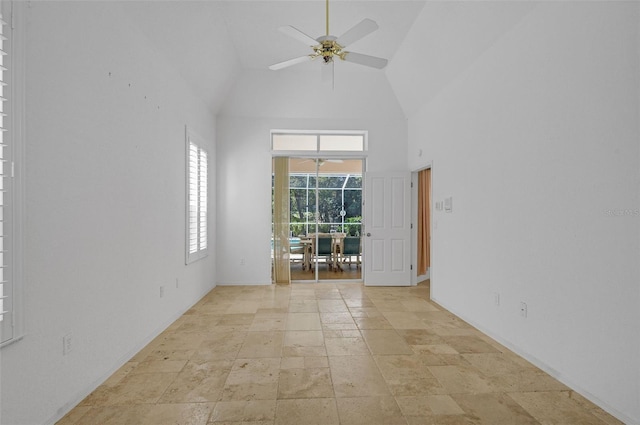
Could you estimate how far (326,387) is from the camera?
7.88ft

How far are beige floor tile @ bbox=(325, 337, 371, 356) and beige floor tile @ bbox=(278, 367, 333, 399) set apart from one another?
0.35 metres

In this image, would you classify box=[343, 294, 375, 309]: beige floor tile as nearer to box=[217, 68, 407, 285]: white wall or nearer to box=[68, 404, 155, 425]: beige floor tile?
box=[217, 68, 407, 285]: white wall

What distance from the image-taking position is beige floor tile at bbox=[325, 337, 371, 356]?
3.00 m

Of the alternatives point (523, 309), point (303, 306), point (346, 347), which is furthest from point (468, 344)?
point (303, 306)

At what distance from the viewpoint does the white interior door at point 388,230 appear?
19.0ft

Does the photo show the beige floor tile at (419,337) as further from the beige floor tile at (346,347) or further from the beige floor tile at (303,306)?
the beige floor tile at (303,306)

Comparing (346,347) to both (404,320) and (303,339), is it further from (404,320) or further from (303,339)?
(404,320)

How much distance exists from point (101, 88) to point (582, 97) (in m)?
3.54

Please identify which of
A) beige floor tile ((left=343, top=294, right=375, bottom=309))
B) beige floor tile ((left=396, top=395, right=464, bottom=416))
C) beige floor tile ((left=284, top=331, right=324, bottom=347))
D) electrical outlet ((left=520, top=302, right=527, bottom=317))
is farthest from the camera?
beige floor tile ((left=343, top=294, right=375, bottom=309))

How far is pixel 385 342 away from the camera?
3264 mm

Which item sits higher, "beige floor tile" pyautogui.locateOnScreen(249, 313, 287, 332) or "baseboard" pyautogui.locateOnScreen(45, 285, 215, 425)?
"baseboard" pyautogui.locateOnScreen(45, 285, 215, 425)

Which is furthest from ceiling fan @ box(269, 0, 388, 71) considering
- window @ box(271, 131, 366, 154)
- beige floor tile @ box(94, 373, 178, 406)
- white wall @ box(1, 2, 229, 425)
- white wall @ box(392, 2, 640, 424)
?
beige floor tile @ box(94, 373, 178, 406)

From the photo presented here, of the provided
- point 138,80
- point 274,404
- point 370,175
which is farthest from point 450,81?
point 274,404

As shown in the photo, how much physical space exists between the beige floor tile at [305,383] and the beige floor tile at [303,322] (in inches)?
38.9
